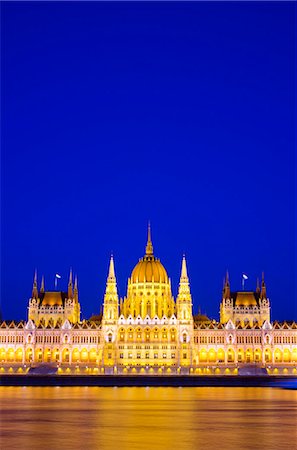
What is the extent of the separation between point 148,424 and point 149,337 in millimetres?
103083

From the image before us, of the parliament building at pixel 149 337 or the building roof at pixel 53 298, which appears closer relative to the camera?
the parliament building at pixel 149 337

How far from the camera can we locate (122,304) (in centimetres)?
16212

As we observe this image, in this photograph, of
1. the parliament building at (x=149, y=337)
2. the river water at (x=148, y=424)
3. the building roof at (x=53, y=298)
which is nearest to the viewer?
the river water at (x=148, y=424)

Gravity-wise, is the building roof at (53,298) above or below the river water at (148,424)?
above

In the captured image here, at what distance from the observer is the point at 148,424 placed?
156 feet

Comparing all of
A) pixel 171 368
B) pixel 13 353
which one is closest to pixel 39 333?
pixel 13 353

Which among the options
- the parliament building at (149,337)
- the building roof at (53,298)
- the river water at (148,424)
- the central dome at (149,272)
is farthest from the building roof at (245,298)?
the river water at (148,424)

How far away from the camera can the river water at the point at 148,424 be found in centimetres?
3878

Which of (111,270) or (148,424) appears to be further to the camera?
(111,270)

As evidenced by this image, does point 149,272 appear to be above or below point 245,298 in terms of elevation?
above

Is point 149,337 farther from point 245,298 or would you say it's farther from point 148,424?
point 148,424

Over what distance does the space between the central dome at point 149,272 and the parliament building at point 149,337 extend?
196mm

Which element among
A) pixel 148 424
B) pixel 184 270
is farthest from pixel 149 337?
pixel 148 424

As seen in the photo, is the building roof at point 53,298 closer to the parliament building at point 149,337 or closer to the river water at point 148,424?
the parliament building at point 149,337
